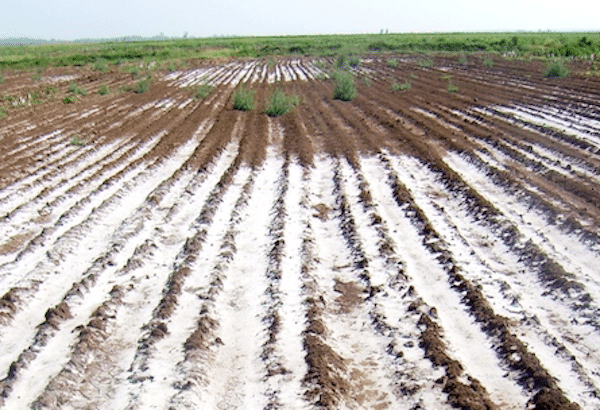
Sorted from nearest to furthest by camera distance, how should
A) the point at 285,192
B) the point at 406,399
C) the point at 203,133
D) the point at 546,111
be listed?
the point at 406,399, the point at 285,192, the point at 203,133, the point at 546,111

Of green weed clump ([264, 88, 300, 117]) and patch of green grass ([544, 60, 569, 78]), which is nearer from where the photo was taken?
green weed clump ([264, 88, 300, 117])

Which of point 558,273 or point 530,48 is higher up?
point 530,48

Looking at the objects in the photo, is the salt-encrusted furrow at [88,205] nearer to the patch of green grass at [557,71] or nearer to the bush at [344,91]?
the bush at [344,91]

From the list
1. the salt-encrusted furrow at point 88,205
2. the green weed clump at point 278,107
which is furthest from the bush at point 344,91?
the salt-encrusted furrow at point 88,205

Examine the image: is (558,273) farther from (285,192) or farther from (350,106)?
(350,106)

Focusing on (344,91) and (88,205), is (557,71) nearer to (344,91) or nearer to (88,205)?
(344,91)

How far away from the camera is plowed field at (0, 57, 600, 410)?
4559mm

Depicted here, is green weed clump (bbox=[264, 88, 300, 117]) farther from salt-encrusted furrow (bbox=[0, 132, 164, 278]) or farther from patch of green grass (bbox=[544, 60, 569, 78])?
patch of green grass (bbox=[544, 60, 569, 78])

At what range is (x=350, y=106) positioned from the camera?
57.9 ft

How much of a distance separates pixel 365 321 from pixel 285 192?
4330 millimetres

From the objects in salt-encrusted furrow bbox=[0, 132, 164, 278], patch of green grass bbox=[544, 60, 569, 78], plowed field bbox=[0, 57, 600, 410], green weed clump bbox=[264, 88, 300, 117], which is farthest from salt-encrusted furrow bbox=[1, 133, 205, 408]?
patch of green grass bbox=[544, 60, 569, 78]

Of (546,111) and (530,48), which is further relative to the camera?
(530,48)

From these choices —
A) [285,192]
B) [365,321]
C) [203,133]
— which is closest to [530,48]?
[203,133]

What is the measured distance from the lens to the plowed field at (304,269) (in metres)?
4.56
